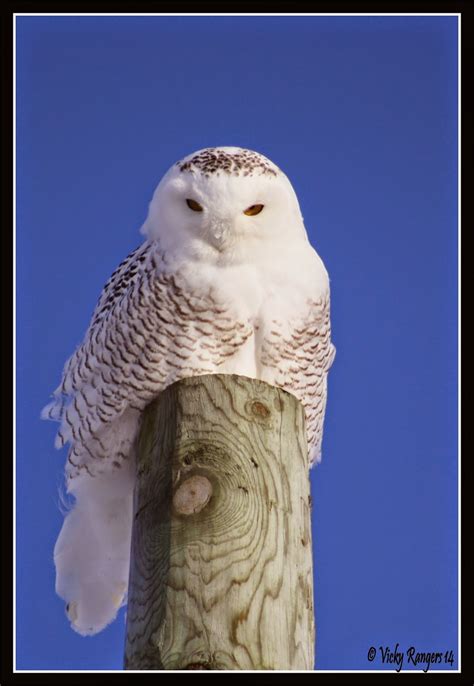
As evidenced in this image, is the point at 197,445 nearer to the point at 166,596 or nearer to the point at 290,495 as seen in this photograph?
the point at 290,495

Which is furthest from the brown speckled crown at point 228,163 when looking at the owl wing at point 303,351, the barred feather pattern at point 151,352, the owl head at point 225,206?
the owl wing at point 303,351

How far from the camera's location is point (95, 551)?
14.1ft

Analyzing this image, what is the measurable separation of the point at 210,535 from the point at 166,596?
0.18 m

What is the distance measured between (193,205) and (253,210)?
0.21m

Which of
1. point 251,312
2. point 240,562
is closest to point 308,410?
point 251,312

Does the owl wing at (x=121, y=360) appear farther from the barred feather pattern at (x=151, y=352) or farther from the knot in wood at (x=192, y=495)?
the knot in wood at (x=192, y=495)

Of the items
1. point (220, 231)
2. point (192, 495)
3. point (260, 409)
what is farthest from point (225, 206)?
point (192, 495)

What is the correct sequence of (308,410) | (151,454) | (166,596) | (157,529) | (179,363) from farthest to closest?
(308,410) < (179,363) < (151,454) < (157,529) < (166,596)

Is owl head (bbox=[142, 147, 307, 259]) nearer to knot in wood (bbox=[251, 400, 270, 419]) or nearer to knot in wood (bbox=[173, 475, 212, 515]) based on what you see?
knot in wood (bbox=[251, 400, 270, 419])

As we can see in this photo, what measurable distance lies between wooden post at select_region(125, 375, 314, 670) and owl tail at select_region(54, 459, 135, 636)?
111 cm

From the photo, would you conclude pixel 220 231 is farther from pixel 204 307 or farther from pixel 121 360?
pixel 121 360

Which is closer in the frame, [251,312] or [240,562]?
[240,562]

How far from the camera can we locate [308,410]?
4078 mm

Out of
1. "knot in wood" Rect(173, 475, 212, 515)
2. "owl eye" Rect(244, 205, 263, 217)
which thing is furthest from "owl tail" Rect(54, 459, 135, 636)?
"knot in wood" Rect(173, 475, 212, 515)
